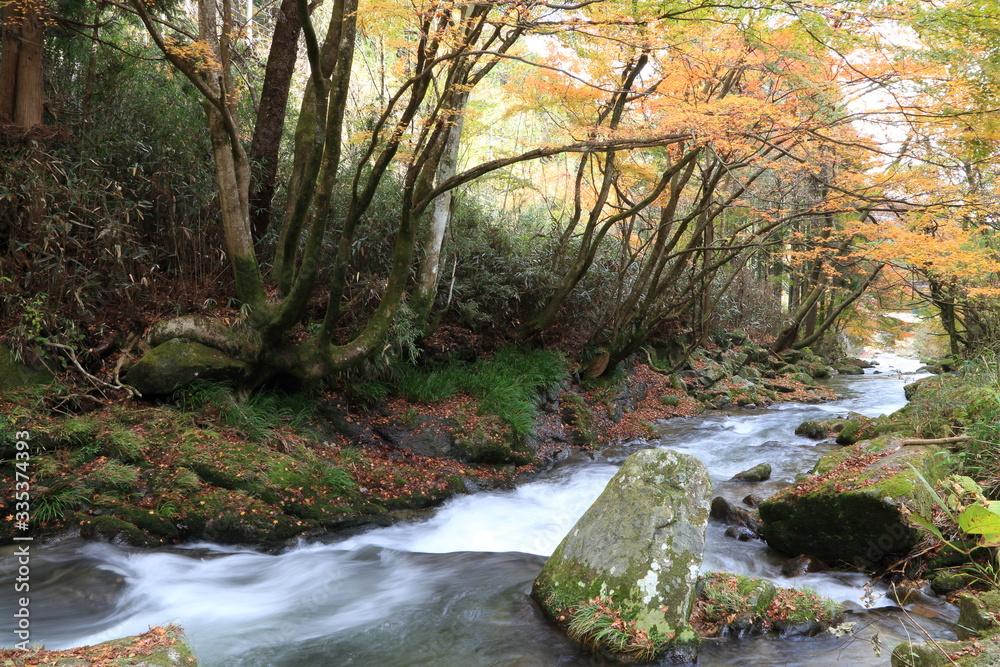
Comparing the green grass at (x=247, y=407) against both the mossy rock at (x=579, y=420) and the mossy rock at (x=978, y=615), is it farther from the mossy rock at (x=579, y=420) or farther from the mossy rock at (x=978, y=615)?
the mossy rock at (x=978, y=615)

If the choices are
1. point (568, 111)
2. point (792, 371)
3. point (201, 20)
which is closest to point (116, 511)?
point (201, 20)

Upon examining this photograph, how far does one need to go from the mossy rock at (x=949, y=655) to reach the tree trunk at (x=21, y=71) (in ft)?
26.7

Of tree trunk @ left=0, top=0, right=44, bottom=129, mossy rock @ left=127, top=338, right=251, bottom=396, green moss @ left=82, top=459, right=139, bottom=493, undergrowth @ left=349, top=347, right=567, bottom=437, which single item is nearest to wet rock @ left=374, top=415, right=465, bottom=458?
undergrowth @ left=349, top=347, right=567, bottom=437

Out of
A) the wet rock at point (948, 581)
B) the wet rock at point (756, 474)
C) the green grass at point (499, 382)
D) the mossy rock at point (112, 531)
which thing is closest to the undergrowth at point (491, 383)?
the green grass at point (499, 382)

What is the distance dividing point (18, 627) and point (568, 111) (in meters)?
9.00

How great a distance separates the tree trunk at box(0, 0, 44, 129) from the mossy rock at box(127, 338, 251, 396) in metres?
2.65

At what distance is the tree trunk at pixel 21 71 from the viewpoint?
5.96m

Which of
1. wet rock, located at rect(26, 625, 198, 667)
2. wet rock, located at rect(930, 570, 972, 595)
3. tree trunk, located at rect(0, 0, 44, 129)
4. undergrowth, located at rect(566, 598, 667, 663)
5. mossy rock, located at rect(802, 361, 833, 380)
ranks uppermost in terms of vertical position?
tree trunk, located at rect(0, 0, 44, 129)

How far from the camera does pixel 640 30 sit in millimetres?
6387

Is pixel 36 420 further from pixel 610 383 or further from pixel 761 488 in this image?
pixel 610 383

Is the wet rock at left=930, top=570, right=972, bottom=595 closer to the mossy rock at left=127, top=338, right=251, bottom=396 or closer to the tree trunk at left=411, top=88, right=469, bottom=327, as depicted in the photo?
the tree trunk at left=411, top=88, right=469, bottom=327

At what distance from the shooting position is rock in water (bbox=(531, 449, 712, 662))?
381 centimetres

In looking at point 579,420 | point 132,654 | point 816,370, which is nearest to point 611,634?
point 132,654

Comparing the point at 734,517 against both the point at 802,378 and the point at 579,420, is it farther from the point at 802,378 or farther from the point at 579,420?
the point at 802,378
